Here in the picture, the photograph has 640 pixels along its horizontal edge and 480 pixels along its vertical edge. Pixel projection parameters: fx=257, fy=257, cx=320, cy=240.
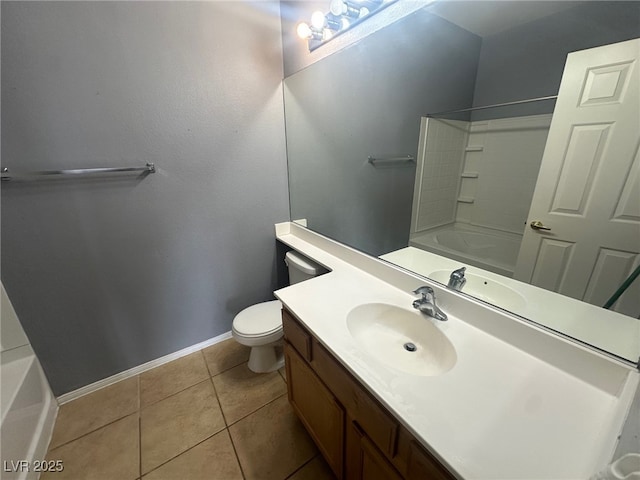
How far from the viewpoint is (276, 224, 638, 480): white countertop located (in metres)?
0.52

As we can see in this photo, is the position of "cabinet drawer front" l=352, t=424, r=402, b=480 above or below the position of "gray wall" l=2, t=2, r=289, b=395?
below

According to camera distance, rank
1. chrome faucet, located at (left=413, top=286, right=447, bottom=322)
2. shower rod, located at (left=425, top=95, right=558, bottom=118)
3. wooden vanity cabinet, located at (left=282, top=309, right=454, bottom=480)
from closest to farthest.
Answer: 1. wooden vanity cabinet, located at (left=282, top=309, right=454, bottom=480)
2. shower rod, located at (left=425, top=95, right=558, bottom=118)
3. chrome faucet, located at (left=413, top=286, right=447, bottom=322)

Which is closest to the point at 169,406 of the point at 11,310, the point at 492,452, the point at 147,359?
the point at 147,359

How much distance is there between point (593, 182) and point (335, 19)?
1352mm

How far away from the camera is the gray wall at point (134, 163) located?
3.85 feet

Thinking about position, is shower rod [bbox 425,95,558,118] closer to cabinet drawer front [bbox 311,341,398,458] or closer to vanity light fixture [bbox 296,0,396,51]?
vanity light fixture [bbox 296,0,396,51]

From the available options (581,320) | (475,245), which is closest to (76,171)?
(475,245)

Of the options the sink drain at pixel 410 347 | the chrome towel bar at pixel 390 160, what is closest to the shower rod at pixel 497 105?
the chrome towel bar at pixel 390 160

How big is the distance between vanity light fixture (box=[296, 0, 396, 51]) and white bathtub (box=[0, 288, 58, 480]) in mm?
2075

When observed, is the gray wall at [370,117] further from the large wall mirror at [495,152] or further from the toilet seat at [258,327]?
the toilet seat at [258,327]

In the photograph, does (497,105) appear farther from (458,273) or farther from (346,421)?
(346,421)

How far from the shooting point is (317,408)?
1046 millimetres

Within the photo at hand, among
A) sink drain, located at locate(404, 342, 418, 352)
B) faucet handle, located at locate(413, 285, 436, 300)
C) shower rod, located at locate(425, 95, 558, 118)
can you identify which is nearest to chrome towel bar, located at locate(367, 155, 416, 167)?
shower rod, located at locate(425, 95, 558, 118)

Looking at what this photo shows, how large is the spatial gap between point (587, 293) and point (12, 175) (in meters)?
2.26
